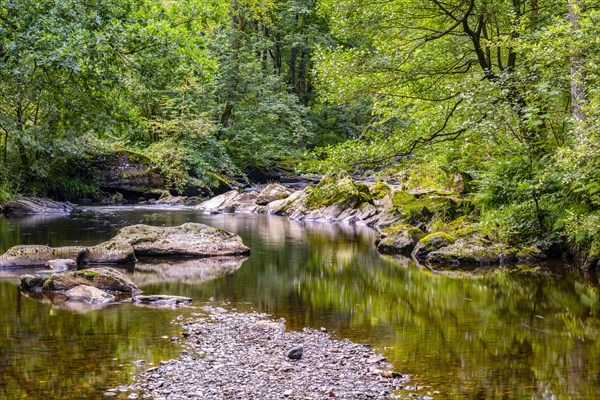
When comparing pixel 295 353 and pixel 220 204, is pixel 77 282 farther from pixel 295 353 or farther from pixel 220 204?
pixel 220 204

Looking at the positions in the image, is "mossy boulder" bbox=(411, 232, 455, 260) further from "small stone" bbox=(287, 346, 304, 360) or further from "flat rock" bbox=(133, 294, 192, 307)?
"small stone" bbox=(287, 346, 304, 360)

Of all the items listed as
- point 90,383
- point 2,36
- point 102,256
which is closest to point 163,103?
point 102,256

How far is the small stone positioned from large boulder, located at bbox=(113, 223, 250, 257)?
9277mm

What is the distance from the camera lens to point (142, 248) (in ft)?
53.1

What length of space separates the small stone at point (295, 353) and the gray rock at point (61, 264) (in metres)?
8.00

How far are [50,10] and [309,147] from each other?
36.1 metres

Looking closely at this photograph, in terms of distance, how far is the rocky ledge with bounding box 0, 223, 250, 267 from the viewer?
46.9ft

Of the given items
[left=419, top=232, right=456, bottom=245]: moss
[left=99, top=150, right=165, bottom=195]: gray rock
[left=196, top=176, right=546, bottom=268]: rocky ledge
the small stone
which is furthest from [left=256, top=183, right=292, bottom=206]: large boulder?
the small stone

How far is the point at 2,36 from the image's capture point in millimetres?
11391

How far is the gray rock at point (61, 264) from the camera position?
13.6 metres

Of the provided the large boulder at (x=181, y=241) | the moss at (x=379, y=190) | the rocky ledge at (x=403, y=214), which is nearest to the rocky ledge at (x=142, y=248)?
the large boulder at (x=181, y=241)

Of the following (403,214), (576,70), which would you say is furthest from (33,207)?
(576,70)

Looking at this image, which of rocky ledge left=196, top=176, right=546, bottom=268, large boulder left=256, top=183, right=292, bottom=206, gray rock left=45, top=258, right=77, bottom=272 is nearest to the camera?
gray rock left=45, top=258, right=77, bottom=272

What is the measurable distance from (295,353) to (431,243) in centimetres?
998
